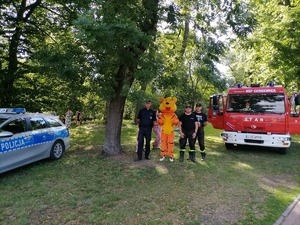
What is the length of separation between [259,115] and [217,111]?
1.75 m

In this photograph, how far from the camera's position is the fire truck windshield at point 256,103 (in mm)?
10133

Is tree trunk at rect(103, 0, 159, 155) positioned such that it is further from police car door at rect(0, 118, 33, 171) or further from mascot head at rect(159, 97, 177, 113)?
police car door at rect(0, 118, 33, 171)

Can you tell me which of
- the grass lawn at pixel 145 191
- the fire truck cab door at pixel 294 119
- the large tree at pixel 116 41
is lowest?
the grass lawn at pixel 145 191

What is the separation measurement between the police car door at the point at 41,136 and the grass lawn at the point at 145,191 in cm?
39

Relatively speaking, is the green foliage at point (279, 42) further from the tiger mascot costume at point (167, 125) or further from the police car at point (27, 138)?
the police car at point (27, 138)

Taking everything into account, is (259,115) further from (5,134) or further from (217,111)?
(5,134)

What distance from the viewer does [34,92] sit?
1193cm

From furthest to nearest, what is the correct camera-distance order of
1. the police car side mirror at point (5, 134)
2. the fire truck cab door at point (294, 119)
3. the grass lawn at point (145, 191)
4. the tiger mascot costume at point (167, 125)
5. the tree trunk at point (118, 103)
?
the fire truck cab door at point (294, 119) < the tiger mascot costume at point (167, 125) < the tree trunk at point (118, 103) < the police car side mirror at point (5, 134) < the grass lawn at point (145, 191)

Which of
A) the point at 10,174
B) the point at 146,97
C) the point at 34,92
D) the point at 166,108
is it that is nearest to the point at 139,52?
the point at 146,97

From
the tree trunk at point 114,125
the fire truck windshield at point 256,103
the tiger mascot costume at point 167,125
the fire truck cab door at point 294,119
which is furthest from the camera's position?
the fire truck cab door at point 294,119

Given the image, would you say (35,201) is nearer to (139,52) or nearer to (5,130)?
(5,130)

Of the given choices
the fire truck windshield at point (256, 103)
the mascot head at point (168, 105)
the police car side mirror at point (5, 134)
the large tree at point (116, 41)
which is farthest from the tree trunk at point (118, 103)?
the fire truck windshield at point (256, 103)

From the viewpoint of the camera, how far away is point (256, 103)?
1052cm

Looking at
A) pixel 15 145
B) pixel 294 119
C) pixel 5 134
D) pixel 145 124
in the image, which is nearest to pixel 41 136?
pixel 15 145
